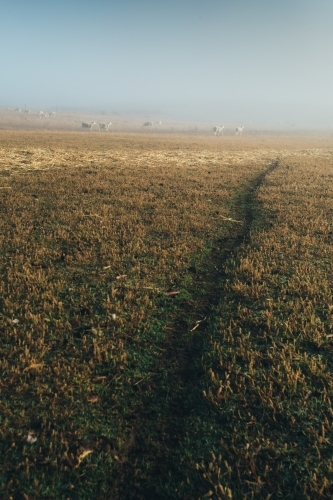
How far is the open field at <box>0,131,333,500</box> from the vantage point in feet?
15.3

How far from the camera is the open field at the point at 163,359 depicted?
15.3 feet

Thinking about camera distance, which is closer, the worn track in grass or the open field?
the worn track in grass

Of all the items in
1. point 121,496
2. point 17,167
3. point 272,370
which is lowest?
point 121,496

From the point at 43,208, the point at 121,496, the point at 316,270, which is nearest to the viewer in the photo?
the point at 121,496

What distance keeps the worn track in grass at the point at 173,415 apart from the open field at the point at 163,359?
0.9 inches

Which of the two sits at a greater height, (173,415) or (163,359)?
(163,359)

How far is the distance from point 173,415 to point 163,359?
55.7 inches

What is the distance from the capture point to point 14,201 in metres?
18.3

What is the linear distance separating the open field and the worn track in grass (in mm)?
22

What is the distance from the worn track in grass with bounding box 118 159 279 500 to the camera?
453cm

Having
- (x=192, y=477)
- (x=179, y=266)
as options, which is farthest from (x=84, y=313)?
(x=192, y=477)

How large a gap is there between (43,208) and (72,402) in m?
13.5

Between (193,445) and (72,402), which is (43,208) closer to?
(72,402)

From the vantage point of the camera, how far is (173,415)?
18.4ft
